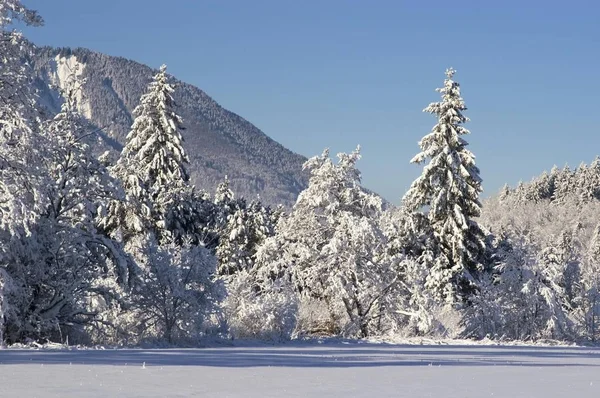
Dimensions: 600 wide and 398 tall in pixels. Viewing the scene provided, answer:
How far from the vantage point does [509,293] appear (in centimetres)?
3034

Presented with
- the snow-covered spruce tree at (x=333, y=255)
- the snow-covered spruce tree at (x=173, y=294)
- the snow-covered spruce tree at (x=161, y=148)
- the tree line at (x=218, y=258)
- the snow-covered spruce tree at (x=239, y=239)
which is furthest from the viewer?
the snow-covered spruce tree at (x=239, y=239)

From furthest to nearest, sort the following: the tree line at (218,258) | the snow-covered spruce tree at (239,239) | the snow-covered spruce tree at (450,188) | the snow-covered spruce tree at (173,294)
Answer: the snow-covered spruce tree at (239,239) → the snow-covered spruce tree at (450,188) → the snow-covered spruce tree at (173,294) → the tree line at (218,258)

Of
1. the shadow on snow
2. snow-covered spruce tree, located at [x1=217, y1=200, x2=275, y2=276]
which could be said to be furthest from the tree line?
the shadow on snow

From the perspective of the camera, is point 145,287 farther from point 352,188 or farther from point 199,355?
point 352,188
